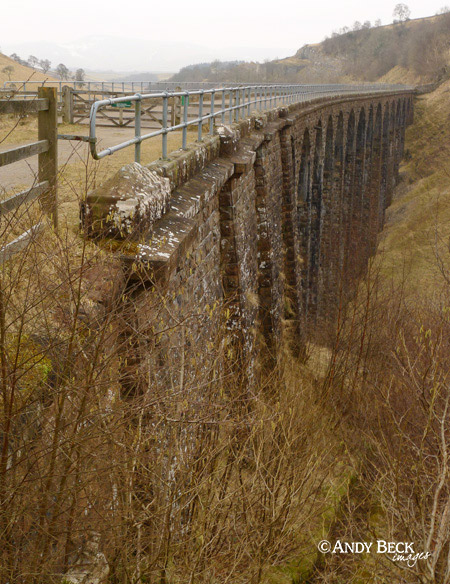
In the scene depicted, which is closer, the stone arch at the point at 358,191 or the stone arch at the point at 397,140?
the stone arch at the point at 358,191

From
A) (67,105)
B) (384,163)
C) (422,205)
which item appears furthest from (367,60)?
(67,105)

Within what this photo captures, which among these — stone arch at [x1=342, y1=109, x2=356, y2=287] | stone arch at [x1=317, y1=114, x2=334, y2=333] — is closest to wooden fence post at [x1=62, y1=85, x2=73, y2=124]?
stone arch at [x1=317, y1=114, x2=334, y2=333]

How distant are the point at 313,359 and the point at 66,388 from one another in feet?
44.5

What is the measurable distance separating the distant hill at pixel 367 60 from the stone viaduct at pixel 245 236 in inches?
1709

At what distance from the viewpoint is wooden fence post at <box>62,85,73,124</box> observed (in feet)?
46.9

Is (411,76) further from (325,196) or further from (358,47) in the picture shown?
(325,196)

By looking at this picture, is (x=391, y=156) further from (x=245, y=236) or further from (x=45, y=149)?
(x=45, y=149)

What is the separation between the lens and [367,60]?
96.8 metres

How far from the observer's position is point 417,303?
738 inches

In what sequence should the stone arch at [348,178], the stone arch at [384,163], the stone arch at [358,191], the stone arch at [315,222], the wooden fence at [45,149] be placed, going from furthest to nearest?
the stone arch at [384,163] < the stone arch at [358,191] < the stone arch at [348,178] < the stone arch at [315,222] < the wooden fence at [45,149]

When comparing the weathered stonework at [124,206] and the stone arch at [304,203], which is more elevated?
the weathered stonework at [124,206]

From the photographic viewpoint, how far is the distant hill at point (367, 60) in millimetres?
78688

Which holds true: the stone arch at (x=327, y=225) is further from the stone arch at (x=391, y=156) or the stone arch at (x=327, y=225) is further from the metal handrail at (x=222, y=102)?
the stone arch at (x=391, y=156)

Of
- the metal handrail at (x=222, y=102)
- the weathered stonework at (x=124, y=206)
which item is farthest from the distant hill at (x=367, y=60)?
the weathered stonework at (x=124, y=206)
